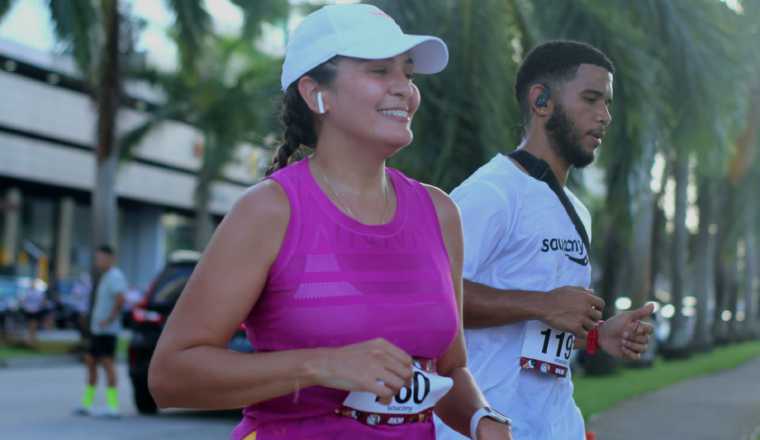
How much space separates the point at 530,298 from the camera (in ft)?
12.0

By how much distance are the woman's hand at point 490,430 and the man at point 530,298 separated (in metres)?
0.77

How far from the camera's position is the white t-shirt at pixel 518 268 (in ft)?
12.0

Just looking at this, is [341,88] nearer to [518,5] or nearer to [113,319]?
[518,5]

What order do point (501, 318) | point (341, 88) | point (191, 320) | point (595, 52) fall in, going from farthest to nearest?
point (595, 52) < point (501, 318) < point (341, 88) < point (191, 320)

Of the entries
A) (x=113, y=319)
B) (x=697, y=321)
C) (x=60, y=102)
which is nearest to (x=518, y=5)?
(x=113, y=319)

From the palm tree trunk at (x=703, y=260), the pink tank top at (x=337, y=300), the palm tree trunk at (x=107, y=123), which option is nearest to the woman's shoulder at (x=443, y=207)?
the pink tank top at (x=337, y=300)

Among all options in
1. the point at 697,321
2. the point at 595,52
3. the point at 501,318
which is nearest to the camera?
the point at 501,318

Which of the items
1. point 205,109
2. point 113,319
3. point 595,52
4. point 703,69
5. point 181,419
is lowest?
point 181,419

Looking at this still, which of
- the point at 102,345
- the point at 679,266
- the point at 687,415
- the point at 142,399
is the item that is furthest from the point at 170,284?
the point at 679,266

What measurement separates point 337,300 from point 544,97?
5.99 feet

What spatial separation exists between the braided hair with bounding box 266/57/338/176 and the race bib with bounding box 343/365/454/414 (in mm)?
579

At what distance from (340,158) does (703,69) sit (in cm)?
964

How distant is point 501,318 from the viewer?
365 cm

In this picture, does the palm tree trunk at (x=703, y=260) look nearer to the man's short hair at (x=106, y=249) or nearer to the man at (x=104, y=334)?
the man's short hair at (x=106, y=249)
